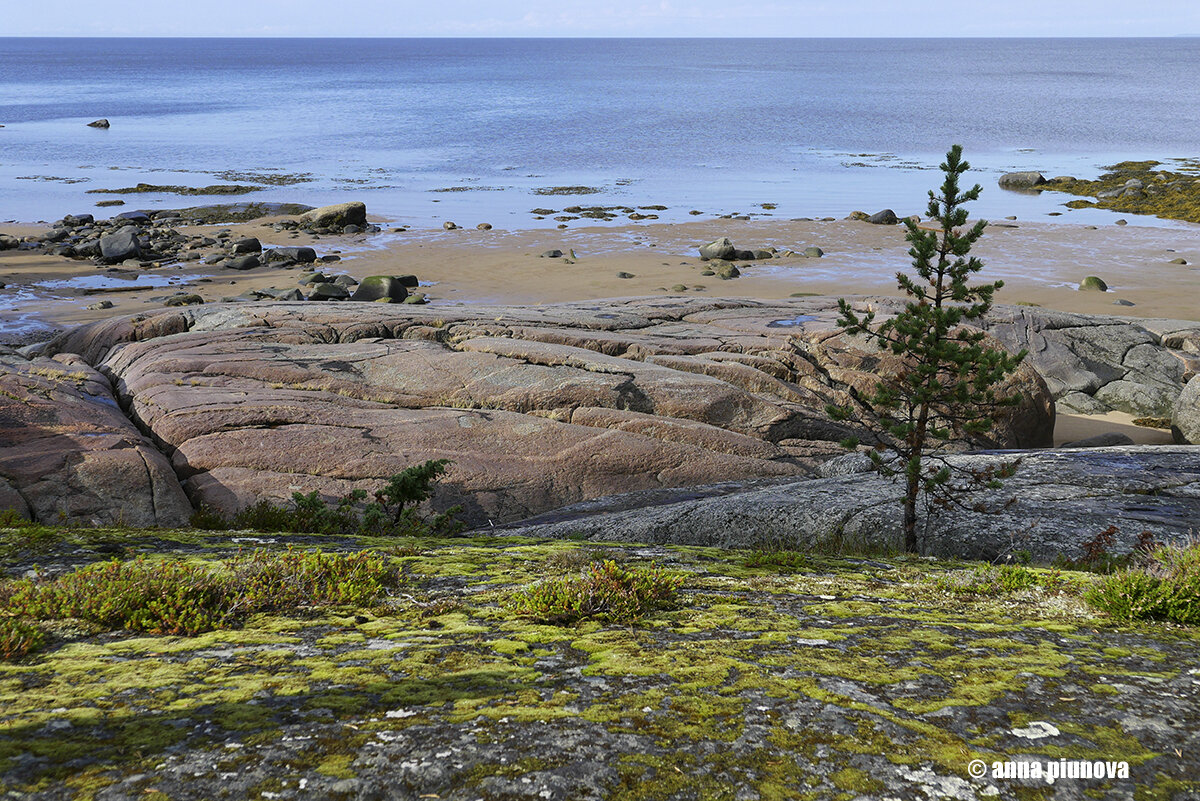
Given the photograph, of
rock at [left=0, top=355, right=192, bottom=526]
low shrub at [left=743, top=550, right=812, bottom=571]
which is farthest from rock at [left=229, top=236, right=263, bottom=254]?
low shrub at [left=743, top=550, right=812, bottom=571]

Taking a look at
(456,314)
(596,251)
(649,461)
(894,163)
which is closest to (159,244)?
(596,251)

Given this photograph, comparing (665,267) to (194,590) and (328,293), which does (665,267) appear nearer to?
(328,293)

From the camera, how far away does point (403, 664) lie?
4.30 meters

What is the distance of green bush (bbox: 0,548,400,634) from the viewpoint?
187 inches

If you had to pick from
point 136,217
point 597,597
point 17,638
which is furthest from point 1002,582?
point 136,217

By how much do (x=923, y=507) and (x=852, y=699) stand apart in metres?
6.92

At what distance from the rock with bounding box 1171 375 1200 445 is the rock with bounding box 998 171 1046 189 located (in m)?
51.7

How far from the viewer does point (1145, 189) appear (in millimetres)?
59281

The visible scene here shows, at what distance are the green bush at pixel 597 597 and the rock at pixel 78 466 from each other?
774 cm

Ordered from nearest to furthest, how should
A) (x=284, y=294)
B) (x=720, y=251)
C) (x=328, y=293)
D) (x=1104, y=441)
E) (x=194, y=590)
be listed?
(x=194, y=590), (x=1104, y=441), (x=328, y=293), (x=284, y=294), (x=720, y=251)

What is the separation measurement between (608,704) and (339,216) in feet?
166

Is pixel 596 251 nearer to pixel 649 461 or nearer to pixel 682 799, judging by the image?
pixel 649 461

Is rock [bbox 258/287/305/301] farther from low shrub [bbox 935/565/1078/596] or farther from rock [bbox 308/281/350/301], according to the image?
low shrub [bbox 935/565/1078/596]

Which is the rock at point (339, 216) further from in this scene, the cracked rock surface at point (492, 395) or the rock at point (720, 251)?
the cracked rock surface at point (492, 395)
